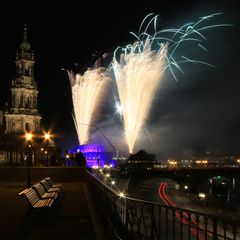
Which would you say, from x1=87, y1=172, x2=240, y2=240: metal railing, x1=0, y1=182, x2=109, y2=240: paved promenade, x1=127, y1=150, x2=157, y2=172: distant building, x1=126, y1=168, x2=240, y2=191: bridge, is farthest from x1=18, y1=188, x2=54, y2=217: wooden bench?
x1=127, y1=150, x2=157, y2=172: distant building

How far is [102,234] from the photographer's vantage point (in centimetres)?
1120

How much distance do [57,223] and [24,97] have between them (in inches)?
3629

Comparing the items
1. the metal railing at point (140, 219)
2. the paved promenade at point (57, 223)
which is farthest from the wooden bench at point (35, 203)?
the metal railing at point (140, 219)

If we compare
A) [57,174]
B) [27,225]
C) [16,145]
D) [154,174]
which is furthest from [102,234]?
[154,174]

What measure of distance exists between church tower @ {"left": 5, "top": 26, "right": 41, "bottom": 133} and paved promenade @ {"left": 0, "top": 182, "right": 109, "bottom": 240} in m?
85.4

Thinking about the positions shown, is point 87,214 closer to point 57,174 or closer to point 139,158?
point 57,174

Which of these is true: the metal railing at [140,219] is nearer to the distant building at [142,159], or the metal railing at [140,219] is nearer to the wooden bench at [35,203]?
the wooden bench at [35,203]

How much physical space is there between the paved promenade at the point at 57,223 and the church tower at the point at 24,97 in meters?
85.4

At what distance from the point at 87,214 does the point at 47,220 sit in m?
1.78

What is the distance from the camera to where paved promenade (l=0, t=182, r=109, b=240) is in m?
11.1

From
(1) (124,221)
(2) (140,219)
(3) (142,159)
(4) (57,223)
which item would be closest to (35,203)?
(4) (57,223)

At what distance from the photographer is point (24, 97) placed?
10275 cm

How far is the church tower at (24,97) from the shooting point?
333 ft

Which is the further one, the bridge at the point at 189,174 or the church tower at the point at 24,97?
the bridge at the point at 189,174
